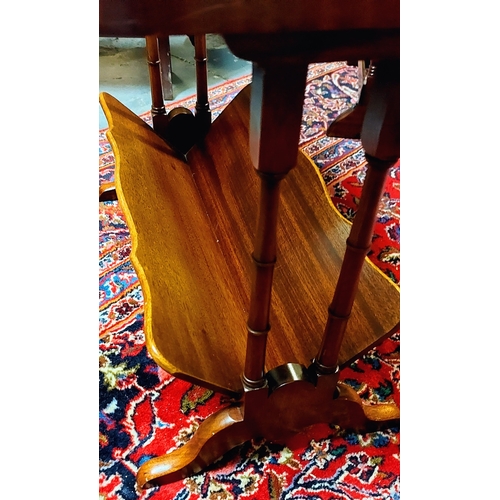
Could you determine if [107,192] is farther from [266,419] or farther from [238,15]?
[238,15]

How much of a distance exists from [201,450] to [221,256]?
383 millimetres

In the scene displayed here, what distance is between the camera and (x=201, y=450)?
34.6 inches

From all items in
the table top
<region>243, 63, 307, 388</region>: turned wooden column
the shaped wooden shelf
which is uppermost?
the table top

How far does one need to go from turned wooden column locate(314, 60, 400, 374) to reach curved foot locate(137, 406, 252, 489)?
0.23 metres

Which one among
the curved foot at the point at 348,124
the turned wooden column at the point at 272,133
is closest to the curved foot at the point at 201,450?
the turned wooden column at the point at 272,133

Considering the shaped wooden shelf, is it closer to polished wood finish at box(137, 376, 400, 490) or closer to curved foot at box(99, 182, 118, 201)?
polished wood finish at box(137, 376, 400, 490)

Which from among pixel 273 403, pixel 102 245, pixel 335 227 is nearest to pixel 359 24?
pixel 273 403

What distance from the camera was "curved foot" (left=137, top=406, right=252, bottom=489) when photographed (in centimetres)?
87

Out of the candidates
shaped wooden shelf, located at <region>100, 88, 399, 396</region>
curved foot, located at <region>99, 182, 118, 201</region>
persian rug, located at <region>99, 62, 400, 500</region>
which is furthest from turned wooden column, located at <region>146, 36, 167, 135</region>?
persian rug, located at <region>99, 62, 400, 500</region>

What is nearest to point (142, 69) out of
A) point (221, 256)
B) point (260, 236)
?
point (221, 256)

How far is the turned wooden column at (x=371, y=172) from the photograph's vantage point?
0.47 metres

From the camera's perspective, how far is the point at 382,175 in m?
0.54

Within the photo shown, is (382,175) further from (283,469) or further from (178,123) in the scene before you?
(178,123)

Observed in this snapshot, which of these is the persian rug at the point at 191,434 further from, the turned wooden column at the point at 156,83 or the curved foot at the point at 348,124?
the curved foot at the point at 348,124
